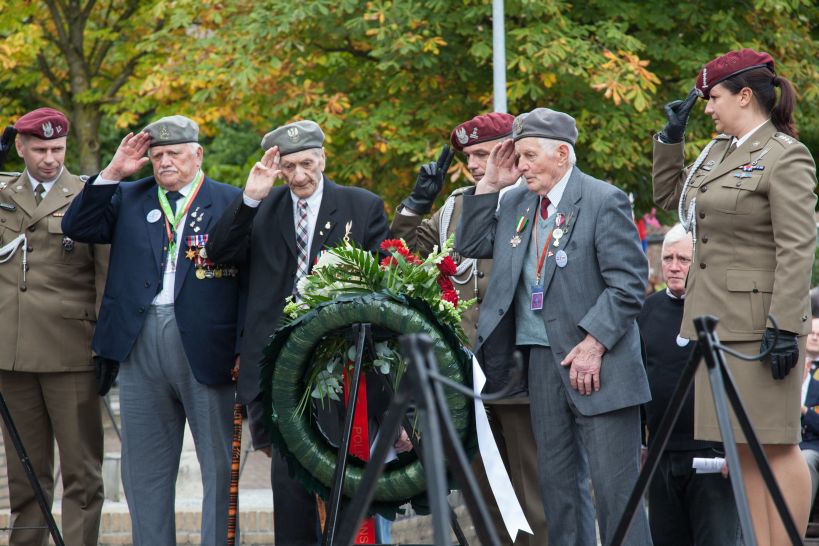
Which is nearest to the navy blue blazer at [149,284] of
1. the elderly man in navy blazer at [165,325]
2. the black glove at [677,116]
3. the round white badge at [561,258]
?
the elderly man in navy blazer at [165,325]

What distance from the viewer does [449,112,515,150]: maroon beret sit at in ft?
21.4

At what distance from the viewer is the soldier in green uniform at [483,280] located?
229 inches

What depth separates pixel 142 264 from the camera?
20.1ft

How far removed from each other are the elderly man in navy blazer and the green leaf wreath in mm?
883

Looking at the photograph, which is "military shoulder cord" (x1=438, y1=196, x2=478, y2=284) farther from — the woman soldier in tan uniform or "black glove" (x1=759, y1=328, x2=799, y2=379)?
"black glove" (x1=759, y1=328, x2=799, y2=379)

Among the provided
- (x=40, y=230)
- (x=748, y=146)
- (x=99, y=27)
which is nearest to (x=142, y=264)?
(x=40, y=230)

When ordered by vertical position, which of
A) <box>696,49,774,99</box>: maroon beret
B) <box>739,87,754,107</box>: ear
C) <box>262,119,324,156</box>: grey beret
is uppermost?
<box>696,49,774,99</box>: maroon beret

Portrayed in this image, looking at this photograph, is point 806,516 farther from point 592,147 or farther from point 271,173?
point 592,147

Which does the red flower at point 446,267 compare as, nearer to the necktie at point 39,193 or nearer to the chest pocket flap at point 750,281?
the chest pocket flap at point 750,281

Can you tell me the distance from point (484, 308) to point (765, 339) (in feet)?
4.16

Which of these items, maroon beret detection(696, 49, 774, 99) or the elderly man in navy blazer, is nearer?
maroon beret detection(696, 49, 774, 99)

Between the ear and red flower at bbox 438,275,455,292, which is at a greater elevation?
the ear

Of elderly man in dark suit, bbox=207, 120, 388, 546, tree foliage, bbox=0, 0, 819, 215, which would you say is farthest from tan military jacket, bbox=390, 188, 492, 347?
tree foliage, bbox=0, 0, 819, 215

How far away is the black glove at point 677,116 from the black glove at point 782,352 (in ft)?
3.54
